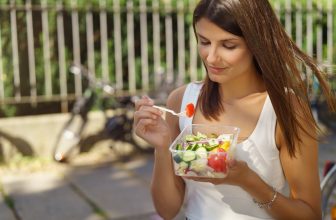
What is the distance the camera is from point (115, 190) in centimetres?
456

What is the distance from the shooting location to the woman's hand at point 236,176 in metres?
1.57

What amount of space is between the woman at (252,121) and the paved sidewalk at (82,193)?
1.61m

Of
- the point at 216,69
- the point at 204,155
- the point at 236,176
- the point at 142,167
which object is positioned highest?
the point at 216,69

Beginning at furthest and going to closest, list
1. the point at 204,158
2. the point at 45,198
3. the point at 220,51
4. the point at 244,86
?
the point at 45,198 < the point at 244,86 < the point at 220,51 < the point at 204,158

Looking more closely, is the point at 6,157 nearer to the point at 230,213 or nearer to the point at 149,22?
the point at 149,22

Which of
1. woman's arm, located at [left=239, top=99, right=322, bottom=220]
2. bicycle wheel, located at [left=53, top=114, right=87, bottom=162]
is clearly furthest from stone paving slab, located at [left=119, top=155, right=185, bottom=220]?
woman's arm, located at [left=239, top=99, right=322, bottom=220]

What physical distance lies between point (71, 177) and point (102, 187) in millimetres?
470

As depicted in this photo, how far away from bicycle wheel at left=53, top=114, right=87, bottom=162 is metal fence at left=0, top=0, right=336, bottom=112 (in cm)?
38

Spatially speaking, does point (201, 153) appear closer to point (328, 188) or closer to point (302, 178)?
point (302, 178)

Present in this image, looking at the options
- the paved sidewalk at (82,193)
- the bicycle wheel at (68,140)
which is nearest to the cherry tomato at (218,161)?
the paved sidewalk at (82,193)

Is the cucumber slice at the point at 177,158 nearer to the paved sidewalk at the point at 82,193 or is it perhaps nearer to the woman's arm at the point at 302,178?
the woman's arm at the point at 302,178

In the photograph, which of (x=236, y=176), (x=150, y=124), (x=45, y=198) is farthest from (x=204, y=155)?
(x=45, y=198)

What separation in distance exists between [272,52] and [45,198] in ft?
9.91

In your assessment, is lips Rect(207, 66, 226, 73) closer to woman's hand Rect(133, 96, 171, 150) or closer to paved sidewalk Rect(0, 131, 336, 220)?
woman's hand Rect(133, 96, 171, 150)
